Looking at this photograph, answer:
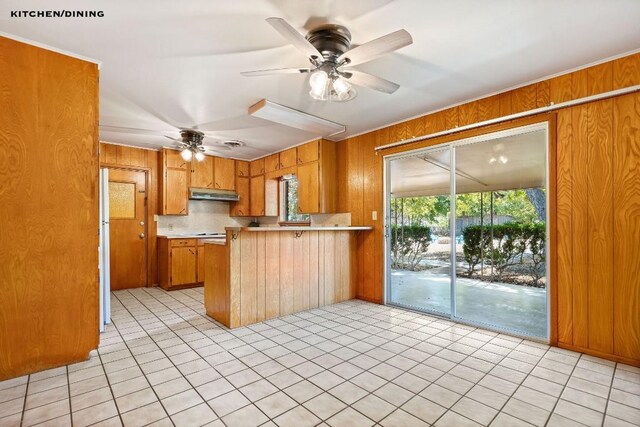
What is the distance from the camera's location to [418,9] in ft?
6.49

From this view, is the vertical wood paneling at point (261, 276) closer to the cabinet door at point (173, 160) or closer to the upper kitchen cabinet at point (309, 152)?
the upper kitchen cabinet at point (309, 152)

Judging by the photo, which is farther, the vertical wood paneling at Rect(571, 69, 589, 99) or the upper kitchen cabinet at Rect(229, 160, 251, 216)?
the upper kitchen cabinet at Rect(229, 160, 251, 216)

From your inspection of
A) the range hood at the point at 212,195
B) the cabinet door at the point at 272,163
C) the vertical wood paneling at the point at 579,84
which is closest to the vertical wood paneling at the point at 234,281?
the cabinet door at the point at 272,163

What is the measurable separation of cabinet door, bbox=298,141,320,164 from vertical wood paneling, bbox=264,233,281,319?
1835 mm

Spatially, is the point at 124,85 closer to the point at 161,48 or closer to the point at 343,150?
the point at 161,48

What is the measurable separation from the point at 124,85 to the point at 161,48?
0.96m

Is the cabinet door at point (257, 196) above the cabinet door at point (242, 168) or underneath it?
underneath

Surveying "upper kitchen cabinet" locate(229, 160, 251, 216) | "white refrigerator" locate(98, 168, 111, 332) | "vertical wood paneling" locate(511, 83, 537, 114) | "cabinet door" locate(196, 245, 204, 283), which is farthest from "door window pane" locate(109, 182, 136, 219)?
"vertical wood paneling" locate(511, 83, 537, 114)

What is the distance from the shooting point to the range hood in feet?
19.5

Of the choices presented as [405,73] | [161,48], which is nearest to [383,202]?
[405,73]

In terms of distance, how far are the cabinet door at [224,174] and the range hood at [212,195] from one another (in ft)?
0.35

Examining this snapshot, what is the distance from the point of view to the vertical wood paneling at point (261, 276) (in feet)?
11.7

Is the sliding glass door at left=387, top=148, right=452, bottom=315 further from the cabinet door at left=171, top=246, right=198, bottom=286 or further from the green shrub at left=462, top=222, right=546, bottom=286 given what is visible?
the cabinet door at left=171, top=246, right=198, bottom=286

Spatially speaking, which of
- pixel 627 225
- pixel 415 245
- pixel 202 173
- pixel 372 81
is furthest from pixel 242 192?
pixel 627 225
